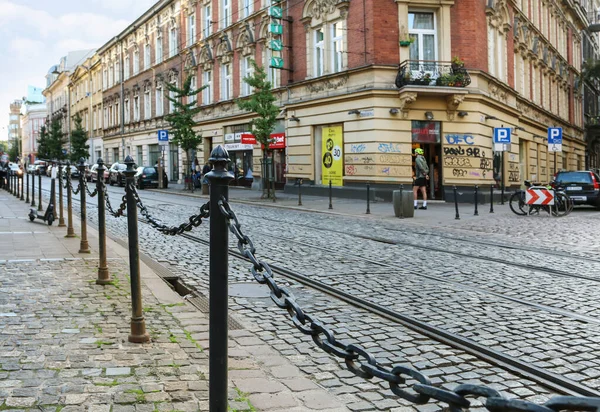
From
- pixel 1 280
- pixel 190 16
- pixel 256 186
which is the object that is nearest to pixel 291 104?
pixel 256 186

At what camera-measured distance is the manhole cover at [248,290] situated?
681 centimetres

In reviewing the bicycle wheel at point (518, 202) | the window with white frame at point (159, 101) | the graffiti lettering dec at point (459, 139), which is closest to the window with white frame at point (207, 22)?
the window with white frame at point (159, 101)

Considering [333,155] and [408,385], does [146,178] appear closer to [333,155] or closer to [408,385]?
[333,155]

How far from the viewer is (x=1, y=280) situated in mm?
6840

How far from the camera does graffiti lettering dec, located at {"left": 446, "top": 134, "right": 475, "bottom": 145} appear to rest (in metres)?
25.4

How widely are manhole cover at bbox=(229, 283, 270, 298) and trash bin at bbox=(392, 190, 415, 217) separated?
1057 cm

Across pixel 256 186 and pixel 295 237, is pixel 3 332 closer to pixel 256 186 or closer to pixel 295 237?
pixel 295 237

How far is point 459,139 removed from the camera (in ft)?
83.7

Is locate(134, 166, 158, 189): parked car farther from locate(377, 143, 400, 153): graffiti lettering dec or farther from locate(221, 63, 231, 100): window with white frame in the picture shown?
locate(377, 143, 400, 153): graffiti lettering dec

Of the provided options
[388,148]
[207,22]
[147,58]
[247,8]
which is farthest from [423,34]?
[147,58]

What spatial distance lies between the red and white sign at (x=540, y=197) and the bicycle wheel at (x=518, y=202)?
46 centimetres

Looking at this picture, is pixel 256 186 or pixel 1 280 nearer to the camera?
pixel 1 280

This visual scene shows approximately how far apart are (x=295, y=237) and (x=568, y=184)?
47.5 feet

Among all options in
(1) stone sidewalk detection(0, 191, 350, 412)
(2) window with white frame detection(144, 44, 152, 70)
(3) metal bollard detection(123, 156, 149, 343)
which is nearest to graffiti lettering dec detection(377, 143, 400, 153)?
(1) stone sidewalk detection(0, 191, 350, 412)
